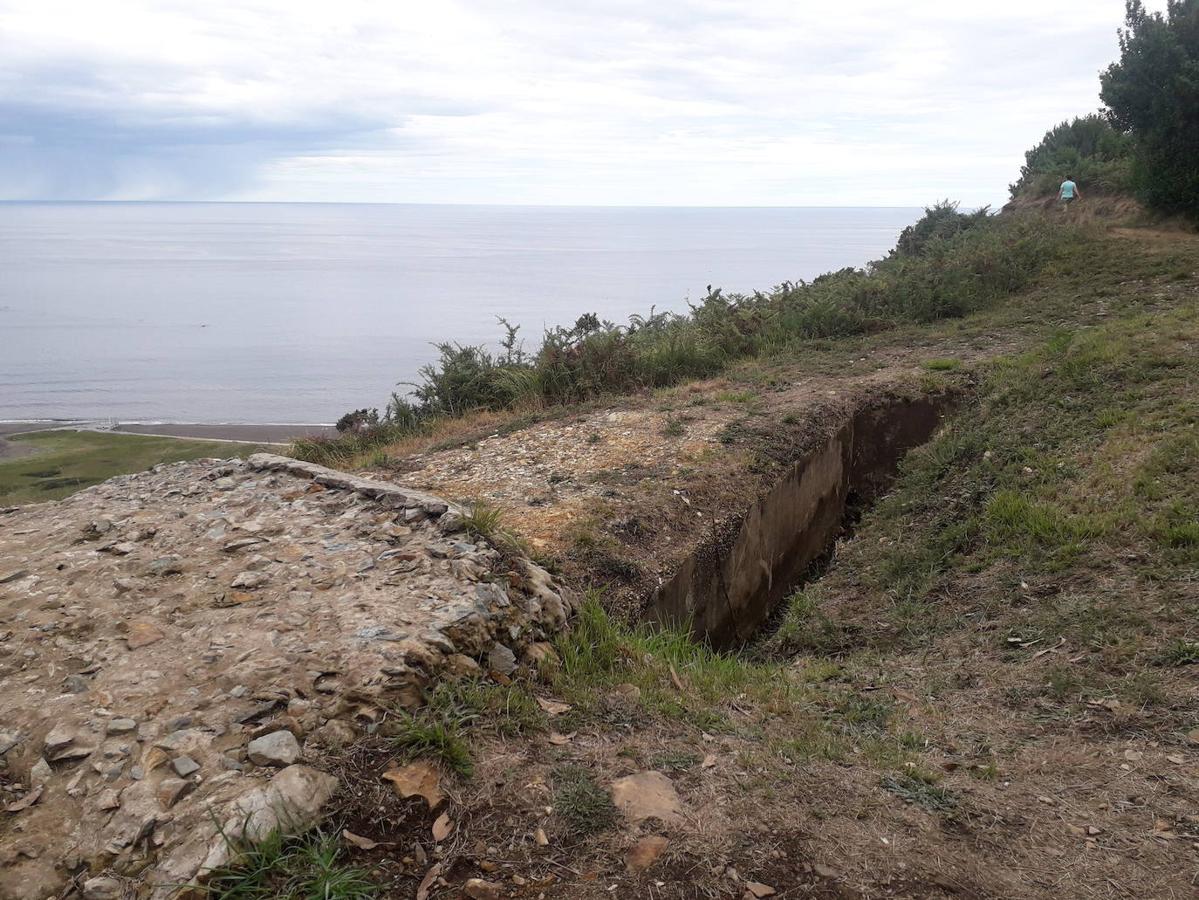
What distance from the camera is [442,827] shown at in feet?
9.30

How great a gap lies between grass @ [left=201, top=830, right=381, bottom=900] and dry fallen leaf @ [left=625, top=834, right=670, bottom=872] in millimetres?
759

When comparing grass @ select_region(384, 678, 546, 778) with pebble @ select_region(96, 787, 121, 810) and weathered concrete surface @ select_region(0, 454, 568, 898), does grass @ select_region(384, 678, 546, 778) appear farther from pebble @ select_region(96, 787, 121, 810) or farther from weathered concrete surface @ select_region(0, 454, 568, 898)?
pebble @ select_region(96, 787, 121, 810)

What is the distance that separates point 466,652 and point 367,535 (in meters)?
1.22

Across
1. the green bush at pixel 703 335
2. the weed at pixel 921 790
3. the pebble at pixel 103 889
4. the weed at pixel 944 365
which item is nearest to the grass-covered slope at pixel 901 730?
the weed at pixel 921 790

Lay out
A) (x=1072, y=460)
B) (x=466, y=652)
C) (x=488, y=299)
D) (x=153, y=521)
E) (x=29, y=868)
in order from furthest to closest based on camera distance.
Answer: (x=488, y=299), (x=1072, y=460), (x=153, y=521), (x=466, y=652), (x=29, y=868)

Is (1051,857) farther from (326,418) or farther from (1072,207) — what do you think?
(326,418)

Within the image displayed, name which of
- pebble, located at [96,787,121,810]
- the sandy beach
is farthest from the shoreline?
pebble, located at [96,787,121,810]

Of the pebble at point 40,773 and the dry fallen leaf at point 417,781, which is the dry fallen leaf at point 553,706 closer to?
the dry fallen leaf at point 417,781

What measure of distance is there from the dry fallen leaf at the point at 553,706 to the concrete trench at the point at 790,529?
1821mm

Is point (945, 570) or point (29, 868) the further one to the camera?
point (945, 570)

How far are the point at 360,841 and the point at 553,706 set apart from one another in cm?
111

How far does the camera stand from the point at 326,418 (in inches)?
1228

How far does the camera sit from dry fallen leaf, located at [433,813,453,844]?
9.18ft

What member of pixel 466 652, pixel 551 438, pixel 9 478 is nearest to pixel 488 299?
pixel 9 478
